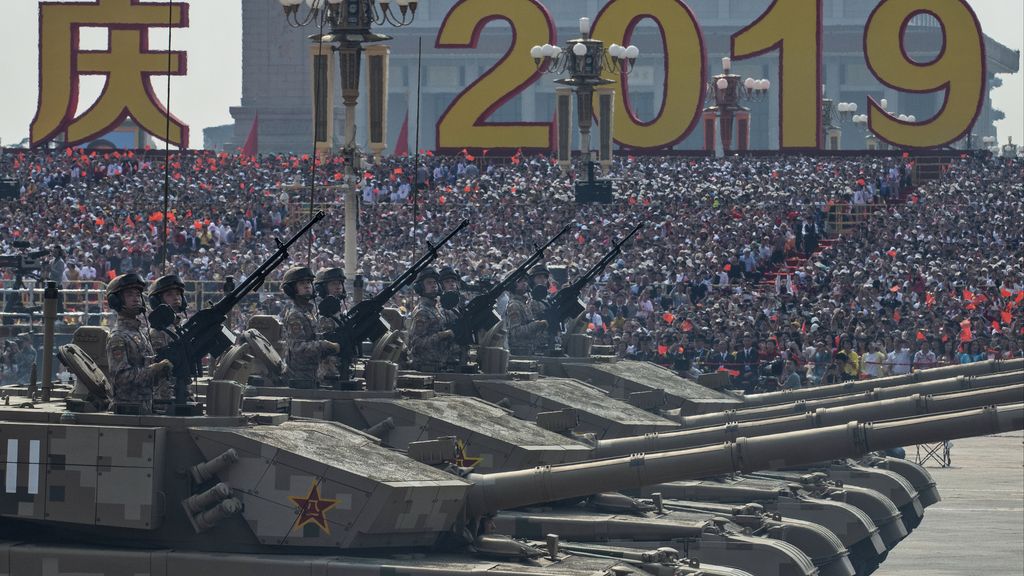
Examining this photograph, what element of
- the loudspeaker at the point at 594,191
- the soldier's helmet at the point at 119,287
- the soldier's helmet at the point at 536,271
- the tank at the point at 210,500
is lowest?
the tank at the point at 210,500

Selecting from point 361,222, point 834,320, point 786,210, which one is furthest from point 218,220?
point 834,320

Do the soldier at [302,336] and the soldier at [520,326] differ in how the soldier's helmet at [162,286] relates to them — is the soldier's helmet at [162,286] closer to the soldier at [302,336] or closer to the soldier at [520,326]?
the soldier at [302,336]

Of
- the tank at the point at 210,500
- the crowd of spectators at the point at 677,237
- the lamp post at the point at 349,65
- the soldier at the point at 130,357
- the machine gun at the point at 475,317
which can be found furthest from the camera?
the crowd of spectators at the point at 677,237

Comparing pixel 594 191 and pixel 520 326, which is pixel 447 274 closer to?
pixel 520 326

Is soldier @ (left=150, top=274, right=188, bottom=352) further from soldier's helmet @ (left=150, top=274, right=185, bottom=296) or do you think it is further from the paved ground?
the paved ground

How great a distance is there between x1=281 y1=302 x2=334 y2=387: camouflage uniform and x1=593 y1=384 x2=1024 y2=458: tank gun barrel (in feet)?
10.7

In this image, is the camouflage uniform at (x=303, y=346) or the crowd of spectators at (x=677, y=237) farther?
the crowd of spectators at (x=677, y=237)

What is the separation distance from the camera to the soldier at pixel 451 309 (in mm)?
24094

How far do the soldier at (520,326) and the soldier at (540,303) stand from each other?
12 centimetres

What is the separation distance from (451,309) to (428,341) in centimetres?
79

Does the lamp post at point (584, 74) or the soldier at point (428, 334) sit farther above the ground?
the lamp post at point (584, 74)

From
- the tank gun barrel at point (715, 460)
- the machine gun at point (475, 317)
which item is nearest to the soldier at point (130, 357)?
the tank gun barrel at point (715, 460)

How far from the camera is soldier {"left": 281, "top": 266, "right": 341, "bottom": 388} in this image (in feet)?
67.3

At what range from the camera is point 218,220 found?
5259 centimetres
